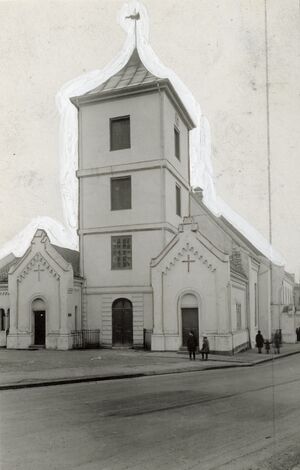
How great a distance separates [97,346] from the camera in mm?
29906

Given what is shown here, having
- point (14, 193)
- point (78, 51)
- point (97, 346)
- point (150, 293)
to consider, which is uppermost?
point (78, 51)

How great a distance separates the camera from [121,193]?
30.6 meters

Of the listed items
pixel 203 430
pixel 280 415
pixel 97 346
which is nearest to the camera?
pixel 203 430

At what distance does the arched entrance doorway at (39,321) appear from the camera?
28688 millimetres

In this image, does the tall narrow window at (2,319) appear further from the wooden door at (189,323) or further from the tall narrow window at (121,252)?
the wooden door at (189,323)

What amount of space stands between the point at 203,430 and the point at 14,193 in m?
6.53

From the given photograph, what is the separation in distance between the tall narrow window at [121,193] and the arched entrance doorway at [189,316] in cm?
649

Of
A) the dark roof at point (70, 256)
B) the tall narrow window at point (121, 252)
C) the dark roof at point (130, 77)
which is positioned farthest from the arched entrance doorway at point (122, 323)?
the dark roof at point (130, 77)

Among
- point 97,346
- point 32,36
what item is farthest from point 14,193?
point 97,346

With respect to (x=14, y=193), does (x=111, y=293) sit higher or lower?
lower

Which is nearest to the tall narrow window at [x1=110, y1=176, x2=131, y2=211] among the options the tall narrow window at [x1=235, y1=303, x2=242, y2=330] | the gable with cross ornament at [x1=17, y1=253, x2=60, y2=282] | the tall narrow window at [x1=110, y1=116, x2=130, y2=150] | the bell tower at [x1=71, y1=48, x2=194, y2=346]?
the bell tower at [x1=71, y1=48, x2=194, y2=346]

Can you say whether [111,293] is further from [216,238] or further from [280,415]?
[280,415]

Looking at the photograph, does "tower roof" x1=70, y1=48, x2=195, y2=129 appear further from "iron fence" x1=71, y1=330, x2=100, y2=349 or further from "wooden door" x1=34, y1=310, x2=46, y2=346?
"iron fence" x1=71, y1=330, x2=100, y2=349

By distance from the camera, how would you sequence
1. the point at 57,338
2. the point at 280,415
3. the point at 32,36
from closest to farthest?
the point at 280,415
the point at 32,36
the point at 57,338
